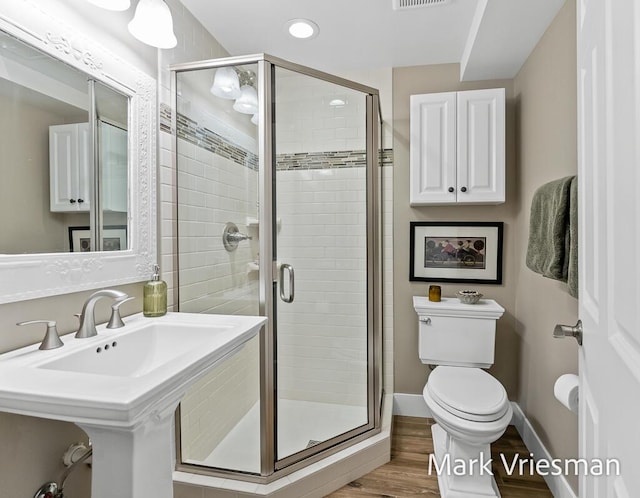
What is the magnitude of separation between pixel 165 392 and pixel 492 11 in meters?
2.05

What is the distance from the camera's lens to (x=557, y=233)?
148 cm

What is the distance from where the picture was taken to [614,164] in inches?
25.1

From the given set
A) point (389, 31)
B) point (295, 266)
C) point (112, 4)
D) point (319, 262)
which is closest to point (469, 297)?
point (319, 262)

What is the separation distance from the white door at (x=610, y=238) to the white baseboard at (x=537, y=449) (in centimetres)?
92

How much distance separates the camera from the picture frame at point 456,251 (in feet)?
7.91

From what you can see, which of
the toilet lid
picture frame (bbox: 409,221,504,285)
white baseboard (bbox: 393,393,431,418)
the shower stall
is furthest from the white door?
white baseboard (bbox: 393,393,431,418)

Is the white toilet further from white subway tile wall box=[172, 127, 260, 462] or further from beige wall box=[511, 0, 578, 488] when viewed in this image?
white subway tile wall box=[172, 127, 260, 462]

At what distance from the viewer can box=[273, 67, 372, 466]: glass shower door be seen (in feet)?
5.78

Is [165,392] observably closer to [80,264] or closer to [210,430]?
[80,264]

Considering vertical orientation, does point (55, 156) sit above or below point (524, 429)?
above

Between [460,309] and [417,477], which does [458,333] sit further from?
[417,477]

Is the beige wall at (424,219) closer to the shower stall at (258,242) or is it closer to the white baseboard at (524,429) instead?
the white baseboard at (524,429)

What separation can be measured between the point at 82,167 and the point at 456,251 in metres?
2.17

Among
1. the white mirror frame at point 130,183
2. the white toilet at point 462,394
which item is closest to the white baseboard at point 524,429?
the white toilet at point 462,394
